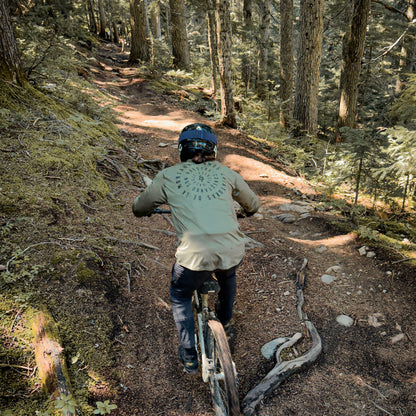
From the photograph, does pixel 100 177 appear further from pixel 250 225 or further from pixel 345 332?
pixel 345 332

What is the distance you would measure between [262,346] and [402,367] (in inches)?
61.1

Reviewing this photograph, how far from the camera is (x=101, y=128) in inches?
315

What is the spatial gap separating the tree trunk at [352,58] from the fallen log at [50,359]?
12.4 metres

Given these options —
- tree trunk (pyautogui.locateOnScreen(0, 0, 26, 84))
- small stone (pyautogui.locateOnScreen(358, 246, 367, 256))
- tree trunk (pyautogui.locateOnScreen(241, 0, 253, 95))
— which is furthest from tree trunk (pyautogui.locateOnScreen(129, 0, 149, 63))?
small stone (pyautogui.locateOnScreen(358, 246, 367, 256))

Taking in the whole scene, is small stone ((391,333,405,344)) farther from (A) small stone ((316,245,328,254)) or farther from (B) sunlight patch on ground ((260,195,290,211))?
(B) sunlight patch on ground ((260,195,290,211))

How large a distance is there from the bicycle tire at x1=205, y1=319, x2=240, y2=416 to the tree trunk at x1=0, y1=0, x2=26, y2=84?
6240 millimetres

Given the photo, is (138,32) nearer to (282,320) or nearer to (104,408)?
(282,320)

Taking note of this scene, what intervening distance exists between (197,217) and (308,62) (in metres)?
10.2

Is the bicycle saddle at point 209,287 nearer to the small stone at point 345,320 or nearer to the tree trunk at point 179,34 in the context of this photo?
the small stone at point 345,320

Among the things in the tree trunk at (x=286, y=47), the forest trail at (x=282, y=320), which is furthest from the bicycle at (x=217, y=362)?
the tree trunk at (x=286, y=47)

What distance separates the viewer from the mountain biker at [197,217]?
8.68 feet

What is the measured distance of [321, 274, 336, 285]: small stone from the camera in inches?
184

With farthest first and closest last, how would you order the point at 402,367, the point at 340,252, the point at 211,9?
the point at 211,9
the point at 340,252
the point at 402,367

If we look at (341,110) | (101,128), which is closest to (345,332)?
(101,128)
